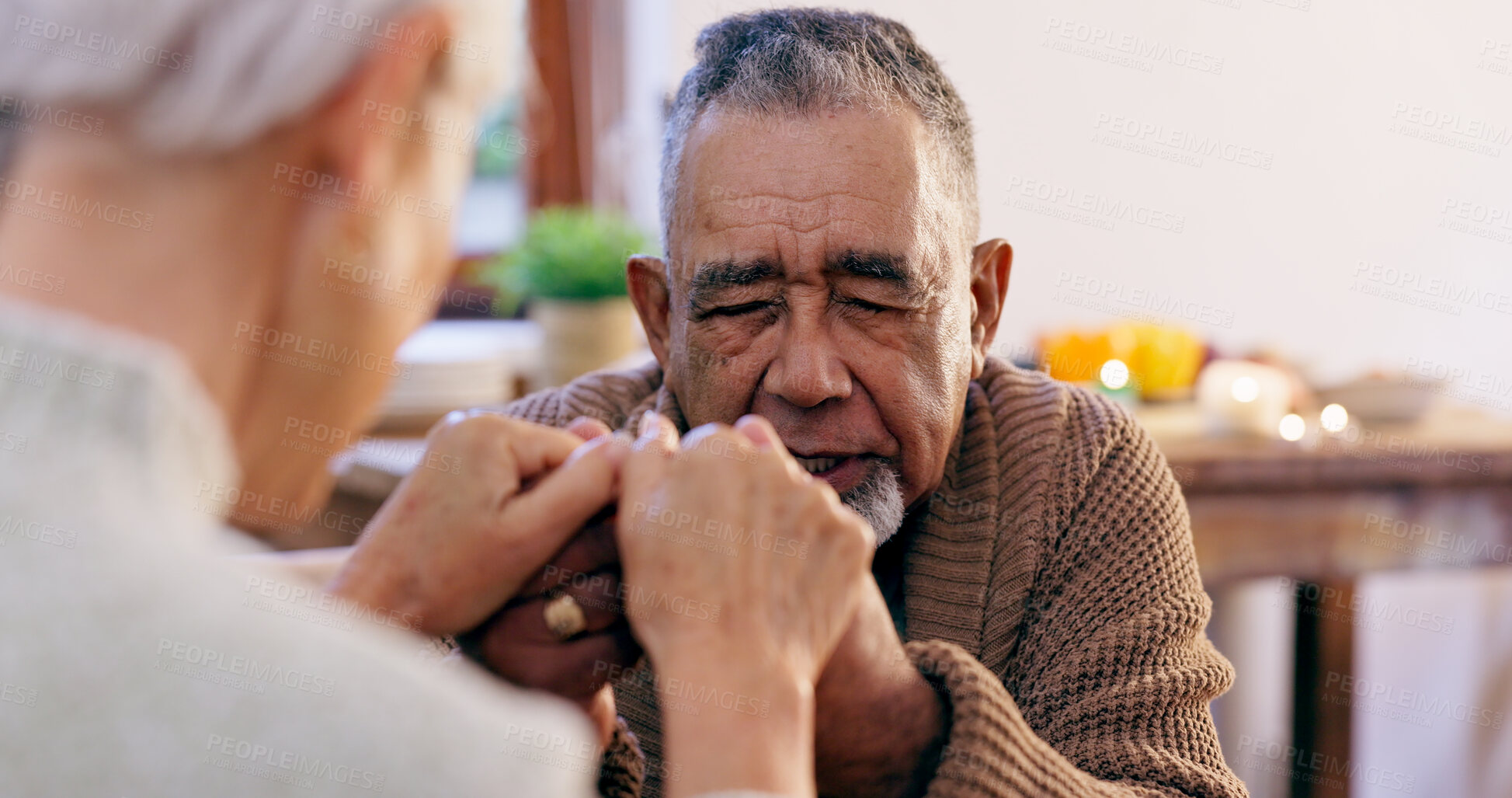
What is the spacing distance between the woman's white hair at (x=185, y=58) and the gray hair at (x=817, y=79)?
64cm

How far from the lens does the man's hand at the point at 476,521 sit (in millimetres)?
974

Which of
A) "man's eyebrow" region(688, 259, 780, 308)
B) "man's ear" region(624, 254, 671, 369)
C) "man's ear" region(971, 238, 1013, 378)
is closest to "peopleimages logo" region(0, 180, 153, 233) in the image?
"man's eyebrow" region(688, 259, 780, 308)

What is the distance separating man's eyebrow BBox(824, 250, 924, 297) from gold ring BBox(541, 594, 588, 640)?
45 centimetres

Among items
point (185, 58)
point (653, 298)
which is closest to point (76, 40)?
point (185, 58)

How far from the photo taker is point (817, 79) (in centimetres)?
123

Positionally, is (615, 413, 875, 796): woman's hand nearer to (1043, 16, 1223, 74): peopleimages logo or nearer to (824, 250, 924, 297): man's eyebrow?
(824, 250, 924, 297): man's eyebrow

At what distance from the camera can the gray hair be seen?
1231mm

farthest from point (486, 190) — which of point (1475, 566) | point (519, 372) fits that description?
point (1475, 566)

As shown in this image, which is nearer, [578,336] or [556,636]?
[556,636]

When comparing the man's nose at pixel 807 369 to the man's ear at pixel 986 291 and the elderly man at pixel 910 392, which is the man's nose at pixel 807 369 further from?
the man's ear at pixel 986 291

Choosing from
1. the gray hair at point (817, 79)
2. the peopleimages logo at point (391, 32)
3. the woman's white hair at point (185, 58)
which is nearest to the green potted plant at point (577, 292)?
the gray hair at point (817, 79)

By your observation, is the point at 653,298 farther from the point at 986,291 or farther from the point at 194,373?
the point at 194,373

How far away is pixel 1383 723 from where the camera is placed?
10.2 ft

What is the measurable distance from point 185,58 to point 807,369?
0.70m
